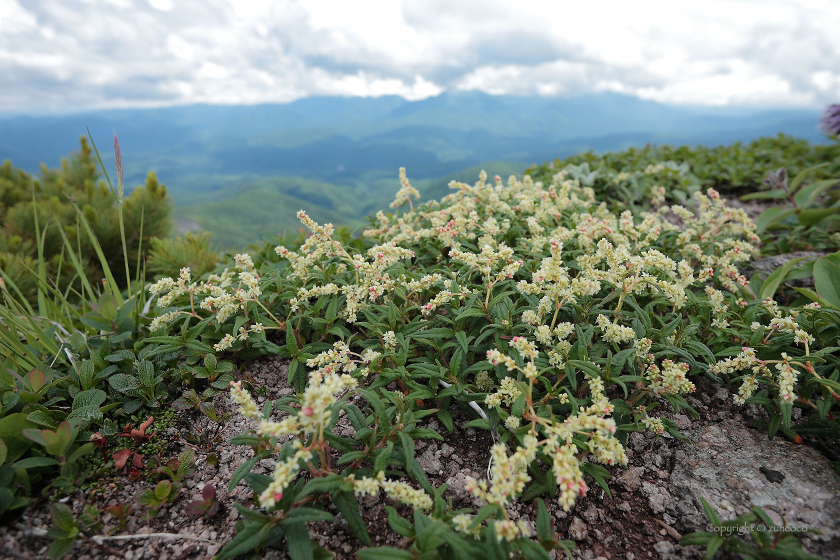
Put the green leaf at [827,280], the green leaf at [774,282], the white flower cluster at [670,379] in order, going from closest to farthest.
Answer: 1. the white flower cluster at [670,379]
2. the green leaf at [827,280]
3. the green leaf at [774,282]

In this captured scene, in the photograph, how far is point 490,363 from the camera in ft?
8.41

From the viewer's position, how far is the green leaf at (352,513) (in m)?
2.07

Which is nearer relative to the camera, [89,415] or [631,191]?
[89,415]

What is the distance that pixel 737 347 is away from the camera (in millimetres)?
2816

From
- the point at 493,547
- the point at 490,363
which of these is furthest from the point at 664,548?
the point at 490,363

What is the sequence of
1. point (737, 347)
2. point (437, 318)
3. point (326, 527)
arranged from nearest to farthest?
point (326, 527) → point (737, 347) → point (437, 318)

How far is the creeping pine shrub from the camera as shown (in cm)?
199

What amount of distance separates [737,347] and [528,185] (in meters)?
3.66

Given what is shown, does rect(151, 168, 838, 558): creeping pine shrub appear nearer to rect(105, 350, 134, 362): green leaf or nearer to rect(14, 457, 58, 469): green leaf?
rect(105, 350, 134, 362): green leaf

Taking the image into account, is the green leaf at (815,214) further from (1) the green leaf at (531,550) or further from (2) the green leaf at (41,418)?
(2) the green leaf at (41,418)

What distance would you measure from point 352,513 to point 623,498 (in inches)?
66.1

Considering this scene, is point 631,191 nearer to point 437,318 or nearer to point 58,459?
point 437,318

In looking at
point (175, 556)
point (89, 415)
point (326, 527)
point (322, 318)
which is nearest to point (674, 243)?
Result: point (322, 318)

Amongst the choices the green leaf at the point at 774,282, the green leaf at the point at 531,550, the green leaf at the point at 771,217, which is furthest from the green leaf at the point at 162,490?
the green leaf at the point at 771,217
